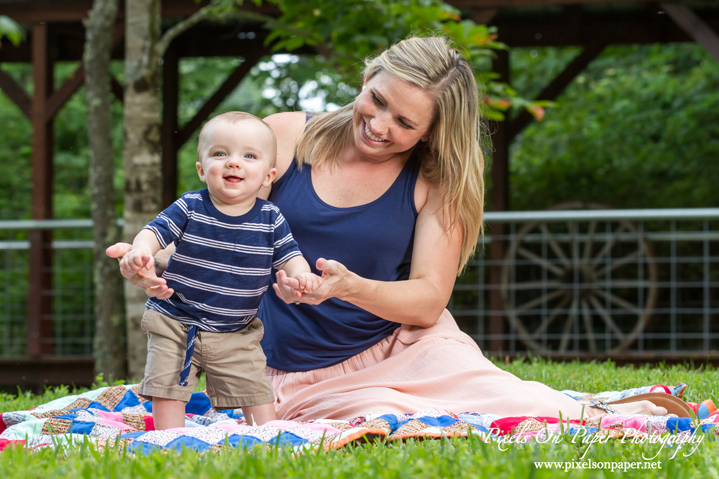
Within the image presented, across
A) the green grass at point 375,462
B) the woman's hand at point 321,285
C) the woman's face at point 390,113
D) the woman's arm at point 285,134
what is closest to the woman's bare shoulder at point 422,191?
the woman's face at point 390,113

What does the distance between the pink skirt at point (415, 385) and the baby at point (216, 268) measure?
34 cm

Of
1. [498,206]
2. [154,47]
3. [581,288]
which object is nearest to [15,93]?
[154,47]

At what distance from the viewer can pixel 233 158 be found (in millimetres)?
2082

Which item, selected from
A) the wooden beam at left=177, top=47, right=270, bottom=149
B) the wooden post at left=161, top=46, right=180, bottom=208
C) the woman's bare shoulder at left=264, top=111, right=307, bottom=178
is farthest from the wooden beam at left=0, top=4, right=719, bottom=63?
the woman's bare shoulder at left=264, top=111, right=307, bottom=178

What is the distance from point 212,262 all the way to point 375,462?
0.81 metres

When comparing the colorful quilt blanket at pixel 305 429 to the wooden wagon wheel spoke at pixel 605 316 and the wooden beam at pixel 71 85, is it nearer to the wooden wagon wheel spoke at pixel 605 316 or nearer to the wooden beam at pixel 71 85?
the wooden beam at pixel 71 85

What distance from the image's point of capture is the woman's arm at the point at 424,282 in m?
2.33

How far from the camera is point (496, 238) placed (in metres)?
6.52

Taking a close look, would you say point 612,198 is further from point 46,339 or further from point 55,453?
point 55,453

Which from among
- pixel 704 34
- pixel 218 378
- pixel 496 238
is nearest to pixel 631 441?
pixel 218 378

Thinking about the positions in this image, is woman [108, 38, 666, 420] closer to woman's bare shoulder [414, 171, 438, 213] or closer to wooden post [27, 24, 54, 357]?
woman's bare shoulder [414, 171, 438, 213]

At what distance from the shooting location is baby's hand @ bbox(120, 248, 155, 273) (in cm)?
188

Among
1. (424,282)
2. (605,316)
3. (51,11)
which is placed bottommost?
(605,316)

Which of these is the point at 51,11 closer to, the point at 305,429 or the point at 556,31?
the point at 556,31
